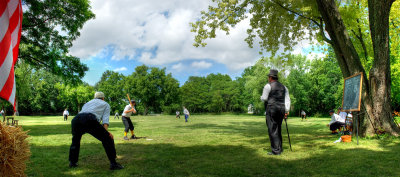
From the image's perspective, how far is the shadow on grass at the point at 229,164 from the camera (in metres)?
5.28

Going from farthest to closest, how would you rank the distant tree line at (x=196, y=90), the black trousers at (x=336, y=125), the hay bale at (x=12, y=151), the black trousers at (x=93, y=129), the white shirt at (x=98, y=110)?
the distant tree line at (x=196, y=90) < the black trousers at (x=336, y=125) < the white shirt at (x=98, y=110) < the black trousers at (x=93, y=129) < the hay bale at (x=12, y=151)

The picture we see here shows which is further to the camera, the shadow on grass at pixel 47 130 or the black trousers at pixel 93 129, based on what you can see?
the shadow on grass at pixel 47 130

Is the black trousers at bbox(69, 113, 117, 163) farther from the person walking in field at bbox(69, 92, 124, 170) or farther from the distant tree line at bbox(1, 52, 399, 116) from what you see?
the distant tree line at bbox(1, 52, 399, 116)

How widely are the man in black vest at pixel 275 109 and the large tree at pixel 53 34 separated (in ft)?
48.9

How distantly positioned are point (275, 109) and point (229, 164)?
2.10m

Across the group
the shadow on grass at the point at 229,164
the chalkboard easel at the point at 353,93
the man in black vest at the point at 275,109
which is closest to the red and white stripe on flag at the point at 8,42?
the shadow on grass at the point at 229,164

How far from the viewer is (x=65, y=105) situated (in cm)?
7694

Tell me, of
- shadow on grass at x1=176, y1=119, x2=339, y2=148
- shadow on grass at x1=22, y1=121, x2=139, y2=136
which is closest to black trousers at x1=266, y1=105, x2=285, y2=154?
shadow on grass at x1=176, y1=119, x2=339, y2=148

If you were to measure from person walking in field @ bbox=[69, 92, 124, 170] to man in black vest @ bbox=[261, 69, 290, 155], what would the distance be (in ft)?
13.0

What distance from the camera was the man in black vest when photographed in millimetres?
7105

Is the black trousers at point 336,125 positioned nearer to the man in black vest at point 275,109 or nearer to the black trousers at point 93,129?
the man in black vest at point 275,109

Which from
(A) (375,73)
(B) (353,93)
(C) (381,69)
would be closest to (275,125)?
(B) (353,93)

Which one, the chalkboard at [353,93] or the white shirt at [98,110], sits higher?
the chalkboard at [353,93]

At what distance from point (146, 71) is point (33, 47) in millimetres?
57145
